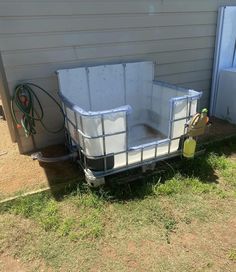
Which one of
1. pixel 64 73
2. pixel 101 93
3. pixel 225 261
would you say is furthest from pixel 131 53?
pixel 225 261

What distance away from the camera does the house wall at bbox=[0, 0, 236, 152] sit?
3102 millimetres

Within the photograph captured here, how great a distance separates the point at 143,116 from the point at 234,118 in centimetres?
162

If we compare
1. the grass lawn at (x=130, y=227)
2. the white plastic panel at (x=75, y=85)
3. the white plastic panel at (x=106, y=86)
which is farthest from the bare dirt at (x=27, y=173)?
the white plastic panel at (x=106, y=86)

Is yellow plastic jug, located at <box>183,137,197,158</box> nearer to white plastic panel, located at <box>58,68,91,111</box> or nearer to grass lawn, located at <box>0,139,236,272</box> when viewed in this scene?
grass lawn, located at <box>0,139,236,272</box>

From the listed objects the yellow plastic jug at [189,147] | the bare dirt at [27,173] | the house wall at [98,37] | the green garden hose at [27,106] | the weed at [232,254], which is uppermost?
the house wall at [98,37]

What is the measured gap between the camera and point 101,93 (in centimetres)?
376

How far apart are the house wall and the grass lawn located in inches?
52.8

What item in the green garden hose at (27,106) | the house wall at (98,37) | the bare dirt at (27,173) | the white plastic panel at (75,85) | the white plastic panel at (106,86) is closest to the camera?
the bare dirt at (27,173)

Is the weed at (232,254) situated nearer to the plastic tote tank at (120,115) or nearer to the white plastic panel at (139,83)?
the plastic tote tank at (120,115)

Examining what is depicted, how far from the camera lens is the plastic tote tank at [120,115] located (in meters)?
2.54

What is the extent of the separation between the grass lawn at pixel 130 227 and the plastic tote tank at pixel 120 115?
0.98ft

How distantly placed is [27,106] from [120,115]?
1.41 m

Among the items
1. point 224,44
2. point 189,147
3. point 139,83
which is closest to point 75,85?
point 139,83

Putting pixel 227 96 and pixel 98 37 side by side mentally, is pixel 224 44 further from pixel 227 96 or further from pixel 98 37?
pixel 98 37
